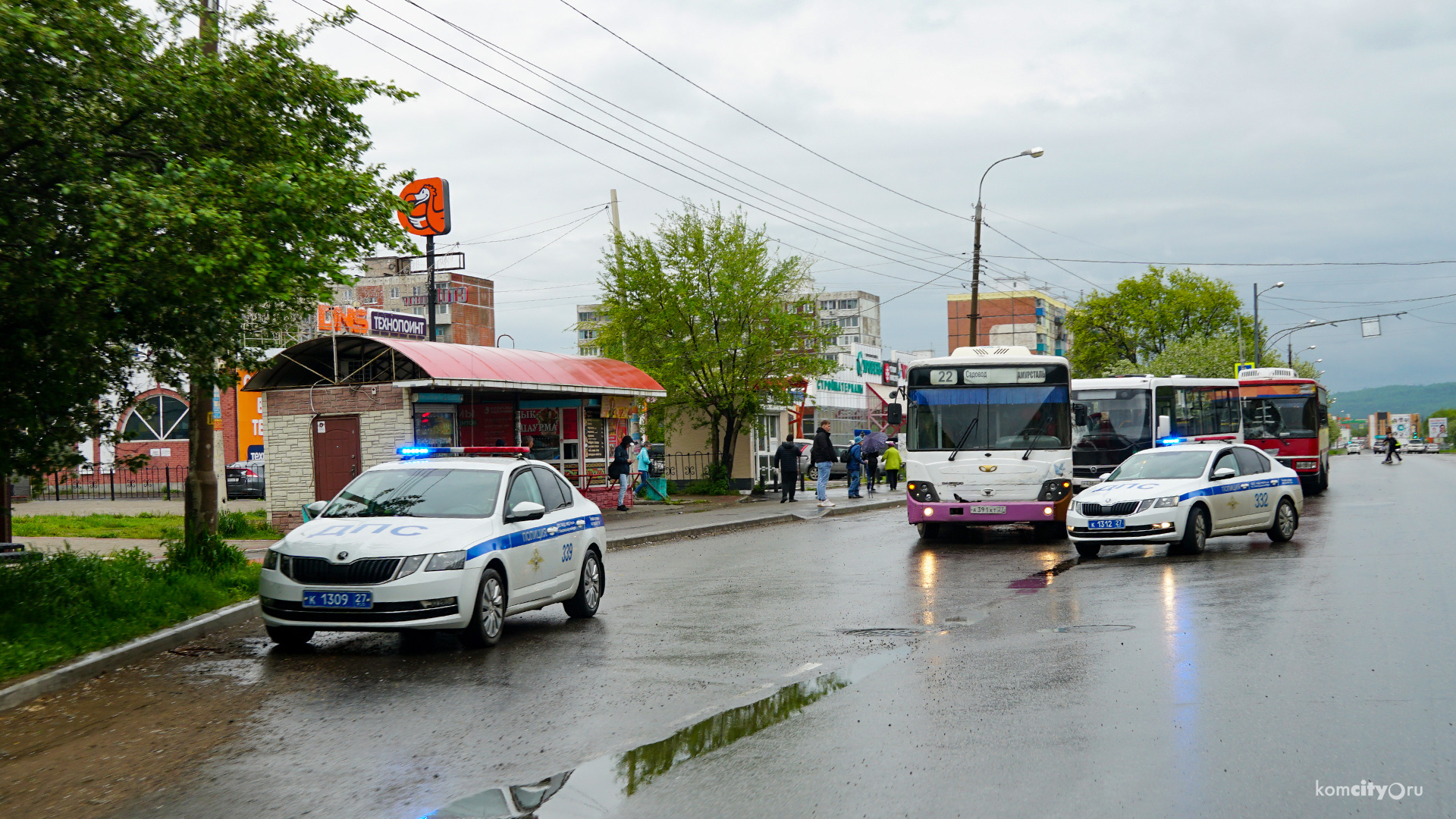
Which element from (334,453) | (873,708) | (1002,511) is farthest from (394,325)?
(873,708)

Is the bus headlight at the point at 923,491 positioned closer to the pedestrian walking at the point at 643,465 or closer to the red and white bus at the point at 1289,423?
the pedestrian walking at the point at 643,465

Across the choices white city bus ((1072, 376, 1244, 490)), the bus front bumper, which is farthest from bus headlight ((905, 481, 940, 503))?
white city bus ((1072, 376, 1244, 490))

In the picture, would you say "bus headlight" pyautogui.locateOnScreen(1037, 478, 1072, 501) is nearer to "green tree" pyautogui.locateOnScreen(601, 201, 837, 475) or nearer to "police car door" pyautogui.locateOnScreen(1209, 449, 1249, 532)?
"police car door" pyautogui.locateOnScreen(1209, 449, 1249, 532)

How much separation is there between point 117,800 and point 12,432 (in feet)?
19.4

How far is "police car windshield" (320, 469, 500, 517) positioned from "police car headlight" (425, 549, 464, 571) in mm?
823

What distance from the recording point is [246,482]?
40.8 meters

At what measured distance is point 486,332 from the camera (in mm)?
94375

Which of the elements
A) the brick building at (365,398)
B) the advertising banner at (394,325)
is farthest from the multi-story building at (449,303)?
the brick building at (365,398)

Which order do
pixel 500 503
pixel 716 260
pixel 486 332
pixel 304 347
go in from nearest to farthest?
1. pixel 500 503
2. pixel 304 347
3. pixel 716 260
4. pixel 486 332

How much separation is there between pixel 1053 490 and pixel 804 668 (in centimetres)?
1099

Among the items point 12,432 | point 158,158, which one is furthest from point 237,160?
point 12,432

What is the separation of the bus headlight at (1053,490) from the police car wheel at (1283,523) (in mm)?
2997

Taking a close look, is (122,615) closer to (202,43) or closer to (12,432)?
(12,432)

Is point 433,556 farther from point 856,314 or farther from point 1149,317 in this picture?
point 856,314
